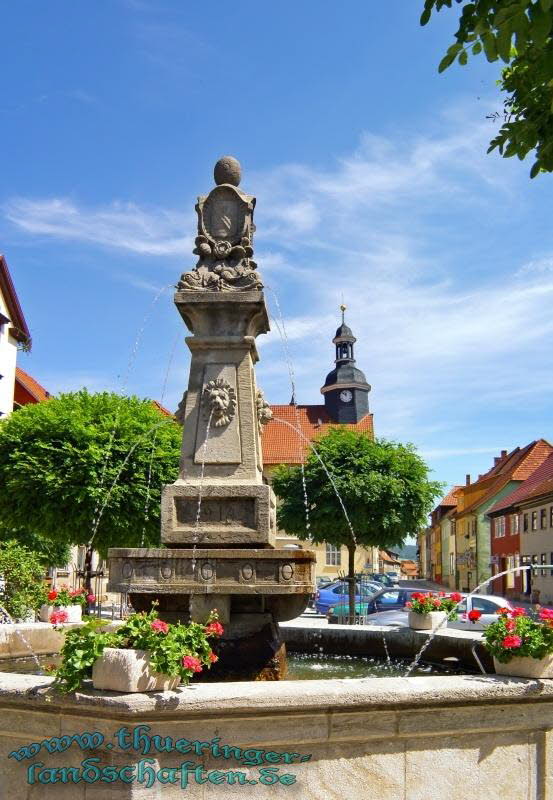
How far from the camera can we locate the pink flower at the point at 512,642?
537 centimetres

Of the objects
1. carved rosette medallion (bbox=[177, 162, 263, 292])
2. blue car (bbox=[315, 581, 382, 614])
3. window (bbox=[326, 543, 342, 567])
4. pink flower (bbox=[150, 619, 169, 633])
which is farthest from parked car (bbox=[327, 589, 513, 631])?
window (bbox=[326, 543, 342, 567])

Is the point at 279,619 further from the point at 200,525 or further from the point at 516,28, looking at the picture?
the point at 516,28

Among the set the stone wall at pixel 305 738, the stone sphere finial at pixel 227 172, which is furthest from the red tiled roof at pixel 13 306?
the stone wall at pixel 305 738

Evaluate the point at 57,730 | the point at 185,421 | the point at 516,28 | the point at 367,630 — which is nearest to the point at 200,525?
the point at 185,421

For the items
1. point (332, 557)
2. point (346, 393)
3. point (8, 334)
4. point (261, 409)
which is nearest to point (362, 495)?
→ point (8, 334)

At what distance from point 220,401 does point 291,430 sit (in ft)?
203

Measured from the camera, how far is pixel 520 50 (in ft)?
15.5

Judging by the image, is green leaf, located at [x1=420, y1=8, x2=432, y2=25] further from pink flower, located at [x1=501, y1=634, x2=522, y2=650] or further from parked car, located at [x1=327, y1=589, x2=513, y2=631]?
parked car, located at [x1=327, y1=589, x2=513, y2=631]

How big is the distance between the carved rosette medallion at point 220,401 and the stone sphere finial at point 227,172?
7.19 feet

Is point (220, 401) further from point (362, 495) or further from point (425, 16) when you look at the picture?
point (362, 495)

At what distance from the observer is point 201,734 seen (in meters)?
4.59

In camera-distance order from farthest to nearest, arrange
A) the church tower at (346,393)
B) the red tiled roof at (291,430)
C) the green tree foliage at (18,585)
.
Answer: the church tower at (346,393)
the red tiled roof at (291,430)
the green tree foliage at (18,585)

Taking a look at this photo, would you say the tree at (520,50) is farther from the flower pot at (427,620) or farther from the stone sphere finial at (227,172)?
the flower pot at (427,620)

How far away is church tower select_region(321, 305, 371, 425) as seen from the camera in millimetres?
75438
